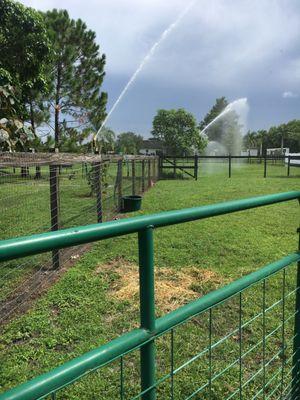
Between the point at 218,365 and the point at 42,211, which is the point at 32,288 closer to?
the point at 218,365

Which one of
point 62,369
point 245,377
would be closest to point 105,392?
point 245,377

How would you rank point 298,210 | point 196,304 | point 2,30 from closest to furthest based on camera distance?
1. point 196,304
2. point 298,210
3. point 2,30

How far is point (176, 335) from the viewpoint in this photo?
134 inches

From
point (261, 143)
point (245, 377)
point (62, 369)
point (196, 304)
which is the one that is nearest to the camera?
point (62, 369)

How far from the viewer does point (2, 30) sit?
1385 cm

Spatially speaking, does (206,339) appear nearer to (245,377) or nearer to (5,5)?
(245,377)

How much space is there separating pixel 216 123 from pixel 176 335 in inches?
3140

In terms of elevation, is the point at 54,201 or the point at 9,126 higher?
the point at 9,126

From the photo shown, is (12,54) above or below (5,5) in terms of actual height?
below

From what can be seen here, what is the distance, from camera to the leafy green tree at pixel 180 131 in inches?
1422

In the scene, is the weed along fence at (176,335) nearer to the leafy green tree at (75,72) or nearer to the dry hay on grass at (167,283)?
the dry hay on grass at (167,283)

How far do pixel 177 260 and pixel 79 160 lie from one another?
2.31 meters

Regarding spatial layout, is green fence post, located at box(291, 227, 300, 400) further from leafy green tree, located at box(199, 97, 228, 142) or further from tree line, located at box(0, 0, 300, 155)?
leafy green tree, located at box(199, 97, 228, 142)

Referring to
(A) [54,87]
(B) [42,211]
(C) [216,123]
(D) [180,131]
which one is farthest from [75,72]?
(C) [216,123]
